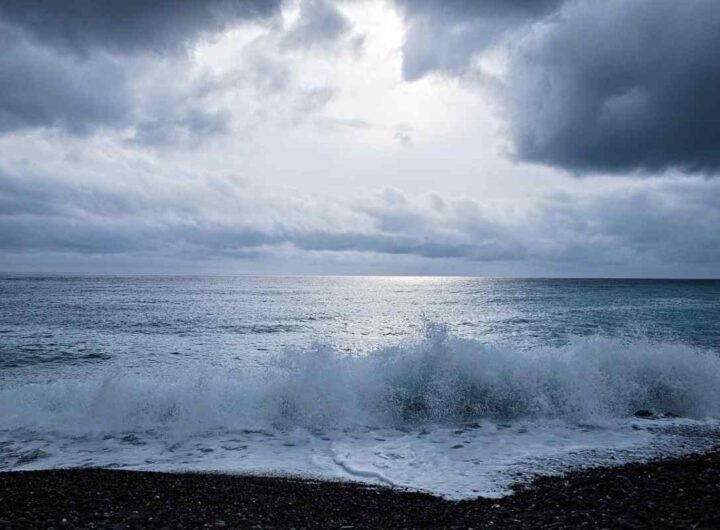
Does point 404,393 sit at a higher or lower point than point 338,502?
lower

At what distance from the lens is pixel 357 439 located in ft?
41.0

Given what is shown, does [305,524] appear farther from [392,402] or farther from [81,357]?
[81,357]

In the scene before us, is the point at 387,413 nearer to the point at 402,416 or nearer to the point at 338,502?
the point at 402,416

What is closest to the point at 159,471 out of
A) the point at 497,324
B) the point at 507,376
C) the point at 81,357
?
the point at 507,376

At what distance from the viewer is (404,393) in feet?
51.5

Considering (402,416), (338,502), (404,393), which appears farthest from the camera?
(404,393)

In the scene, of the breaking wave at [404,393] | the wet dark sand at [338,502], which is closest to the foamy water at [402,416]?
the breaking wave at [404,393]

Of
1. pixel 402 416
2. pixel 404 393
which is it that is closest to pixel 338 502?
pixel 402 416

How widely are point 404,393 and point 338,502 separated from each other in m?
7.93

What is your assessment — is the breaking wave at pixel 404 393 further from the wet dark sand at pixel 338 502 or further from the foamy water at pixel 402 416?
the wet dark sand at pixel 338 502

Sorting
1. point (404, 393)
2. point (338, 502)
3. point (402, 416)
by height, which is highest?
point (338, 502)

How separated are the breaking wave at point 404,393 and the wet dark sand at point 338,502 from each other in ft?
15.7

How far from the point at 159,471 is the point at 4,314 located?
47.3m

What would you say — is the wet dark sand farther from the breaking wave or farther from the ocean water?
the breaking wave
